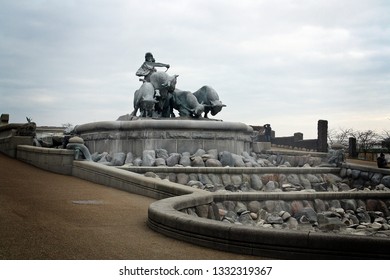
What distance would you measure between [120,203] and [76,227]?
10.3ft

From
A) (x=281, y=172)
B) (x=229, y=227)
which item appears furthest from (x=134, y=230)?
(x=281, y=172)

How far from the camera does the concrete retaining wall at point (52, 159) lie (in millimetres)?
16859

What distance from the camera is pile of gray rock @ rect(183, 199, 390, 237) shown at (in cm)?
1158

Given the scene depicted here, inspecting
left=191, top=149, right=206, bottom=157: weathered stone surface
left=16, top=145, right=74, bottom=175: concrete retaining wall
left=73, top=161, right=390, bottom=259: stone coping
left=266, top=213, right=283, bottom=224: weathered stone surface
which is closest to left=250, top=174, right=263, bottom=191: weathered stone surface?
left=191, top=149, right=206, bottom=157: weathered stone surface

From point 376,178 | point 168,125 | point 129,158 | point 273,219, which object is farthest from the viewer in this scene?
point 168,125

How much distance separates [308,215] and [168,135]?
9.25 metres

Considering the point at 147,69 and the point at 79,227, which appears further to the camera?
the point at 147,69

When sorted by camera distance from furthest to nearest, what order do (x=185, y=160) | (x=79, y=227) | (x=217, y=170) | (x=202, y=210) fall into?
(x=185, y=160)
(x=217, y=170)
(x=202, y=210)
(x=79, y=227)

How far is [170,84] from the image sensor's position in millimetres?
22969

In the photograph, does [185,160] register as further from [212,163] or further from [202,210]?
[202,210]

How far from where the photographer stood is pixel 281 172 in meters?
17.8

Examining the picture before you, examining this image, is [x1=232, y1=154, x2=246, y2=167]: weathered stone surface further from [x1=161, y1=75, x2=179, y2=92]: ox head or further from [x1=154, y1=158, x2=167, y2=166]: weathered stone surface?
[x1=161, y1=75, x2=179, y2=92]: ox head

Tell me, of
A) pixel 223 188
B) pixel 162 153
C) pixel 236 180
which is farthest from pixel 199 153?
pixel 223 188

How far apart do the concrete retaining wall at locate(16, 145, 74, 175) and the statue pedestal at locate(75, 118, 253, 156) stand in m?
3.48
